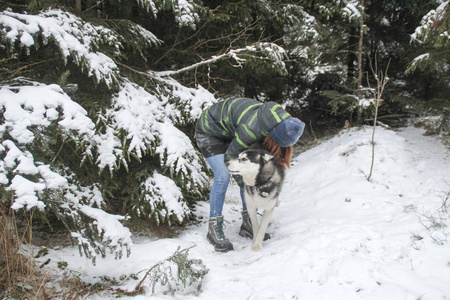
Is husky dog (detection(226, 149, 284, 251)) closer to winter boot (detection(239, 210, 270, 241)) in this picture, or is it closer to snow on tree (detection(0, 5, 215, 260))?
winter boot (detection(239, 210, 270, 241))

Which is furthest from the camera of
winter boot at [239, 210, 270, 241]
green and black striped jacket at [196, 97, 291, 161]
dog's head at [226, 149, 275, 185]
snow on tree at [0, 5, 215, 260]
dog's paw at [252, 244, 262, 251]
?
winter boot at [239, 210, 270, 241]

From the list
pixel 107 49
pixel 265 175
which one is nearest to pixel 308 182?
pixel 265 175

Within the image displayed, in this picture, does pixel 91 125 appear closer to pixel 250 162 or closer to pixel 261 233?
pixel 250 162

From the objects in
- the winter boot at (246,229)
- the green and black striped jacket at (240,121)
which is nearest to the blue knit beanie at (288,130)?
the green and black striped jacket at (240,121)

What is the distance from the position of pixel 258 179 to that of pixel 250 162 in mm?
265

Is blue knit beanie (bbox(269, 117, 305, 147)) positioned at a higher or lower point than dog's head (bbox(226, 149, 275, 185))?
higher

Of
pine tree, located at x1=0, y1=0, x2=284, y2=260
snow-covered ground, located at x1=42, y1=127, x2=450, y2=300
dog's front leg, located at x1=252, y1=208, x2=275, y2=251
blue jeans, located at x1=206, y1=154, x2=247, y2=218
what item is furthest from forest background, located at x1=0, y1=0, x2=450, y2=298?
dog's front leg, located at x1=252, y1=208, x2=275, y2=251

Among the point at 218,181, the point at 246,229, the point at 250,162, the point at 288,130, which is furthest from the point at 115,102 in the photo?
the point at 246,229

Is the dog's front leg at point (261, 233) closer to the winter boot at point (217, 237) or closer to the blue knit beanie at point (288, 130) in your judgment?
the winter boot at point (217, 237)

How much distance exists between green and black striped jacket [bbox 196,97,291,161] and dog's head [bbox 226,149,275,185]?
0.09 m

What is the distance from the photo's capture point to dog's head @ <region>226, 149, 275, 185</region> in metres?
3.46

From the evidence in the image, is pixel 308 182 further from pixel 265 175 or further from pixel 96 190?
pixel 96 190

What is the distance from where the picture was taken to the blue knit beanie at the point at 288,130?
9.98 feet

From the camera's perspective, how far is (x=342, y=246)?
321 centimetres
